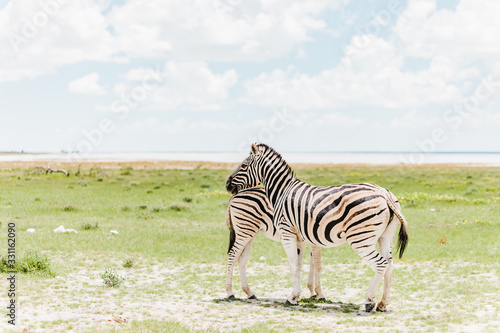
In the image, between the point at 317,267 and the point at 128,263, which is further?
the point at 128,263

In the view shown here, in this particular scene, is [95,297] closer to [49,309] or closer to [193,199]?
[49,309]

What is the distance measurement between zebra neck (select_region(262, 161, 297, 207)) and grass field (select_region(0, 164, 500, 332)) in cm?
213

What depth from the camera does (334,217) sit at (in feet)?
28.7

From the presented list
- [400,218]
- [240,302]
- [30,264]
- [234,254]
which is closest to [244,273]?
[234,254]

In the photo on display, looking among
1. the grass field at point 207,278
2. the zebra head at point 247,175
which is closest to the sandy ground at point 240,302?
the grass field at point 207,278

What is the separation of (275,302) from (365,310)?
179cm

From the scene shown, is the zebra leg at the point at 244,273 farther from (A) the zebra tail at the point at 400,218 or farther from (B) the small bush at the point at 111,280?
(A) the zebra tail at the point at 400,218

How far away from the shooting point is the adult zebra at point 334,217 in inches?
339

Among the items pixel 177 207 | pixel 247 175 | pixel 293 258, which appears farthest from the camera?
pixel 177 207

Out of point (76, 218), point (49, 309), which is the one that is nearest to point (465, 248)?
point (49, 309)

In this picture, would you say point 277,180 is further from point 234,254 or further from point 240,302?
point 240,302

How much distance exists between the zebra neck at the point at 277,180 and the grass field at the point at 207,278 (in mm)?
2129

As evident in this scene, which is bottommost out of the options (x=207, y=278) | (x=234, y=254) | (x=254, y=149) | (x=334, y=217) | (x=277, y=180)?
(x=207, y=278)

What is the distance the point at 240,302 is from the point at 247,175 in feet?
8.37
